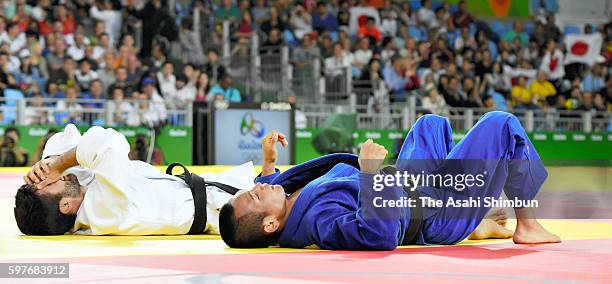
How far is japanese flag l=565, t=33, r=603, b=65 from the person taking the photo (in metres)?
23.3

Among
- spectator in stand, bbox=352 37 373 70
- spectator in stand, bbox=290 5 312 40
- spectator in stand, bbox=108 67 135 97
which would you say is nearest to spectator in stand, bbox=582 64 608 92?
spectator in stand, bbox=352 37 373 70

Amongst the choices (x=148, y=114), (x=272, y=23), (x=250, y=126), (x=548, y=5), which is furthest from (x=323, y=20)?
(x=548, y=5)

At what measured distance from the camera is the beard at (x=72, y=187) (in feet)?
18.0

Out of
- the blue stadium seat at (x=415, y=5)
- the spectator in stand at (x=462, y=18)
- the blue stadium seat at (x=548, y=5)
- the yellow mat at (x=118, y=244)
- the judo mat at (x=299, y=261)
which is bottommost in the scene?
the yellow mat at (x=118, y=244)

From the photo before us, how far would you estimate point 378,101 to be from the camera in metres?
19.4

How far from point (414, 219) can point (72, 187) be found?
180 cm

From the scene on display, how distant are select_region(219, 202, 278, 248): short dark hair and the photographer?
34.4 feet

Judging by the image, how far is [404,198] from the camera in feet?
15.6

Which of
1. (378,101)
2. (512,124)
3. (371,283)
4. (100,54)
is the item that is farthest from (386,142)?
(371,283)

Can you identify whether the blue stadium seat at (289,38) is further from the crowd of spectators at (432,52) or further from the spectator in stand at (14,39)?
the spectator in stand at (14,39)

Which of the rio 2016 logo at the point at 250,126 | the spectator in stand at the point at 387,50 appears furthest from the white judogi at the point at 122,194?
the spectator in stand at the point at 387,50

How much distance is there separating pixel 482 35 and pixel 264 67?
593 cm

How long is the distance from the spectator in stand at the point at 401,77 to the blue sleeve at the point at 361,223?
1535 cm

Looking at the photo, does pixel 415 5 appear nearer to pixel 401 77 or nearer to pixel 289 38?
pixel 401 77
